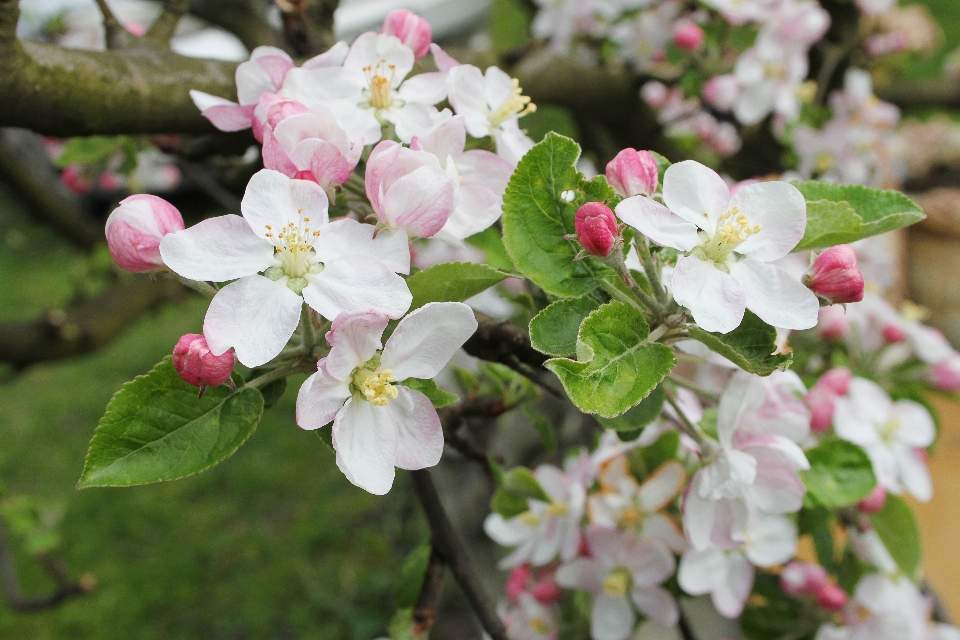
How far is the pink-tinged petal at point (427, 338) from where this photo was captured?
1.83ft

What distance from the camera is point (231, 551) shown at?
2.90 m

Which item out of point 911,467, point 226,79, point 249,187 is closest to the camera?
point 249,187

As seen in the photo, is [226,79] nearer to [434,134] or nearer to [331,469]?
[434,134]

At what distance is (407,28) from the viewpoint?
80 cm

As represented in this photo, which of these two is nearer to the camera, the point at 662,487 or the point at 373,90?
the point at 373,90

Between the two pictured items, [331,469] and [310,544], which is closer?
[310,544]

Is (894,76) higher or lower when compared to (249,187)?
lower

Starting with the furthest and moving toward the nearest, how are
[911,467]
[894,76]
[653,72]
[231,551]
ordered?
[894,76] → [231,551] → [653,72] → [911,467]

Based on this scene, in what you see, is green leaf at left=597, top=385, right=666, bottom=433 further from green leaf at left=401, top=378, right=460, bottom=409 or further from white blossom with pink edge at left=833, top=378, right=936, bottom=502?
white blossom with pink edge at left=833, top=378, right=936, bottom=502

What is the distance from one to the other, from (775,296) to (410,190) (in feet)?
0.97

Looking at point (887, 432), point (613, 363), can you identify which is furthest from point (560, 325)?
point (887, 432)

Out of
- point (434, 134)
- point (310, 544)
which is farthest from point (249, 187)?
point (310, 544)

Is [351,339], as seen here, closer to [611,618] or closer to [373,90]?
[373,90]

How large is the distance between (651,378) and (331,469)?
117 inches
